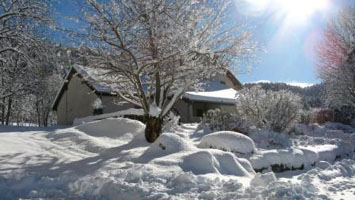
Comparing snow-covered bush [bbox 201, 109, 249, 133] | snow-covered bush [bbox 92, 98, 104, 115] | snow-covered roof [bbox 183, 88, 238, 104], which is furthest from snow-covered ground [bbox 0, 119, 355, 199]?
snow-covered roof [bbox 183, 88, 238, 104]

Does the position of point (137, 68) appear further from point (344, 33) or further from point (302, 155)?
point (344, 33)

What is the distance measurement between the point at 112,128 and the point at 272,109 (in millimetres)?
7482

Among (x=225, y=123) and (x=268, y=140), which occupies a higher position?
(x=225, y=123)

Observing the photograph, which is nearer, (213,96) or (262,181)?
(262,181)

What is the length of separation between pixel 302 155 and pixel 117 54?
6739mm

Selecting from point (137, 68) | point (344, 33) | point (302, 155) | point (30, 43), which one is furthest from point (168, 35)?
point (344, 33)

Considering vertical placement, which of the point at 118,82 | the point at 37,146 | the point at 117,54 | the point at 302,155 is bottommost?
the point at 302,155

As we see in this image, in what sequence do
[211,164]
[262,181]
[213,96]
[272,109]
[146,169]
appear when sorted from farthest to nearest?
[213,96], [272,109], [211,164], [146,169], [262,181]

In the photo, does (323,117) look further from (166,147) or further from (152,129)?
(166,147)

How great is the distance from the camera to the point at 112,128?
11977mm

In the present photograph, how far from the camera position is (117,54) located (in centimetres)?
1005

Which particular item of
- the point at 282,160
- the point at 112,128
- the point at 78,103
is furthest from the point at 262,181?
the point at 78,103

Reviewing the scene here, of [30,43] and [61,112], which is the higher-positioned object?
[30,43]

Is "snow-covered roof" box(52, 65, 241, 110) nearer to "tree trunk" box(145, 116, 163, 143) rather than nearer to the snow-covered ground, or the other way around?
the snow-covered ground
